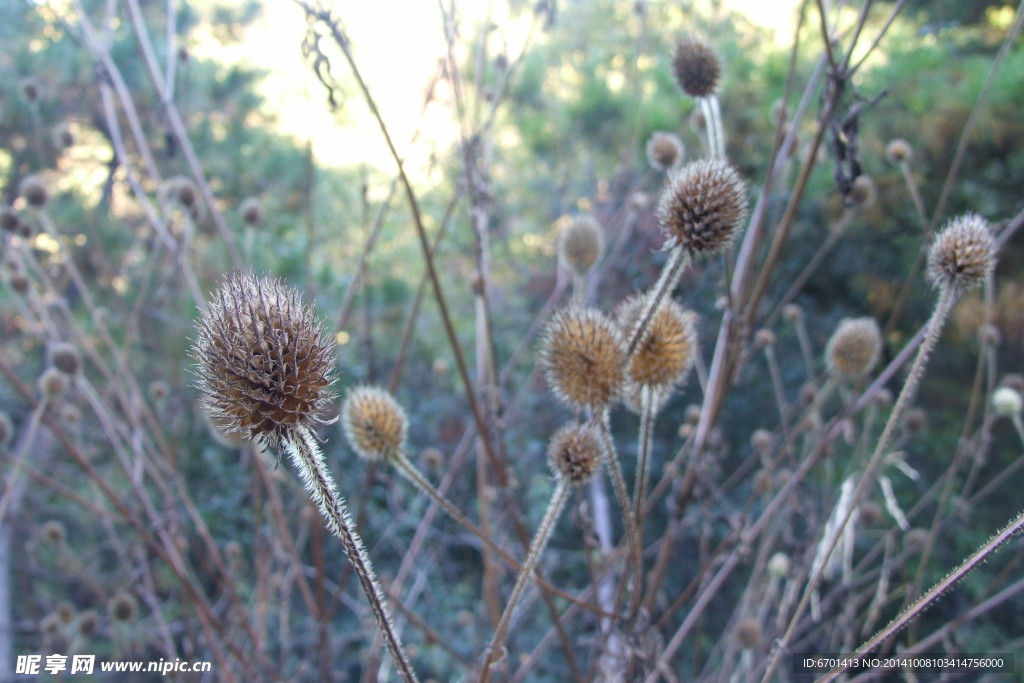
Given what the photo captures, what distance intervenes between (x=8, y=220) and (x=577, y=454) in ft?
7.60

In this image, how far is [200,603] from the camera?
66.6 inches

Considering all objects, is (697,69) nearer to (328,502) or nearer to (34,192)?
(328,502)

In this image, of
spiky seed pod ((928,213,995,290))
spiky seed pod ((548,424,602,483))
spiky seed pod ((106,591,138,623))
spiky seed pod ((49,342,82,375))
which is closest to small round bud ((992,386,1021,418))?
spiky seed pod ((928,213,995,290))

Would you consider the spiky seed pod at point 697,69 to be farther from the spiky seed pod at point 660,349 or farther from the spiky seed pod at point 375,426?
the spiky seed pod at point 375,426

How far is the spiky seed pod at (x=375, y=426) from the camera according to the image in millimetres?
1368

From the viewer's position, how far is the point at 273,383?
31.5 inches

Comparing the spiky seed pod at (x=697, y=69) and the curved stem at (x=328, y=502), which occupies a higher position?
the spiky seed pod at (x=697, y=69)

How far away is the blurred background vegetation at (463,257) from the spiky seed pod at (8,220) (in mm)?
100

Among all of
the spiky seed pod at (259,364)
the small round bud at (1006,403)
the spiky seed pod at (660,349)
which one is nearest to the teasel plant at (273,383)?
Result: the spiky seed pod at (259,364)

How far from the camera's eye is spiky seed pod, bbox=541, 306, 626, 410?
113 centimetres

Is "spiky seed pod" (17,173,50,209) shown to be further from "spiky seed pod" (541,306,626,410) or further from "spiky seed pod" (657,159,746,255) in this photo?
"spiky seed pod" (657,159,746,255)

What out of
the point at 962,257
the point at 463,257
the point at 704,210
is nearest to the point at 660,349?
the point at 704,210

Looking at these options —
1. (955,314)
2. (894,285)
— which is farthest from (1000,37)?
(955,314)

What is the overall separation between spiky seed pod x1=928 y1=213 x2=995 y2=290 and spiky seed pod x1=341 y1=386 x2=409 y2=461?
1.14 metres
